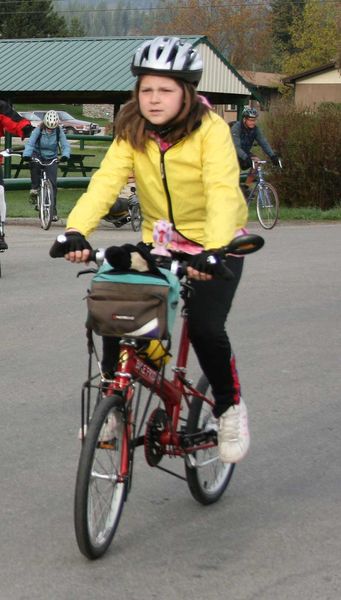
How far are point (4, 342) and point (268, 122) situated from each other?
1430cm

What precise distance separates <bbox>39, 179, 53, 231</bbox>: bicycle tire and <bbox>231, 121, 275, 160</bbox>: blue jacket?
2.93 meters

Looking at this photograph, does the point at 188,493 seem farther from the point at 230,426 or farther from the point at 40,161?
the point at 40,161

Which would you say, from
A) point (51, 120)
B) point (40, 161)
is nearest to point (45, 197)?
point (40, 161)

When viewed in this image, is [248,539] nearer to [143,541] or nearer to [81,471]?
[143,541]

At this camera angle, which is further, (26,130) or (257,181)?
(257,181)

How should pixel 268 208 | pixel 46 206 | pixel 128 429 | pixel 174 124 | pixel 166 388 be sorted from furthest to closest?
1. pixel 268 208
2. pixel 46 206
3. pixel 166 388
4. pixel 174 124
5. pixel 128 429

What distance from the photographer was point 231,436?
514cm

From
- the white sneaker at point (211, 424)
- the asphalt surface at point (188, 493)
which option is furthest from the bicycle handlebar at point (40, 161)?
the white sneaker at point (211, 424)

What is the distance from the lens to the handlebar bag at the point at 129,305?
4.39 metres

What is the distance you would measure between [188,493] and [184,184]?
1.51 m

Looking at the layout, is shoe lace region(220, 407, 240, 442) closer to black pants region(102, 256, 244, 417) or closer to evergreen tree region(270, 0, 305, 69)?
black pants region(102, 256, 244, 417)

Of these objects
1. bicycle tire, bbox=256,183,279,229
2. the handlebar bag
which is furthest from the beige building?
the handlebar bag

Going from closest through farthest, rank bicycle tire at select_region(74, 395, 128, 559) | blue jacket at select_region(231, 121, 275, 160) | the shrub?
bicycle tire at select_region(74, 395, 128, 559), blue jacket at select_region(231, 121, 275, 160), the shrub

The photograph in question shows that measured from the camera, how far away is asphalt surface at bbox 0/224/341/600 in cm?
446
